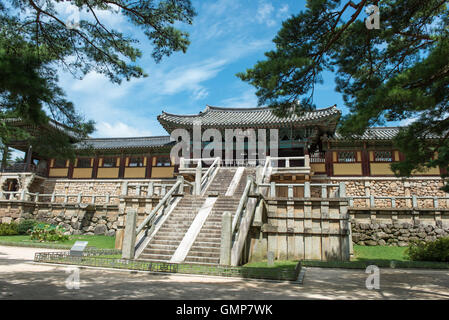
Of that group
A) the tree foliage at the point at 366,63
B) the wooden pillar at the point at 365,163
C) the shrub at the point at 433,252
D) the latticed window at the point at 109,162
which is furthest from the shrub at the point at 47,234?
the wooden pillar at the point at 365,163

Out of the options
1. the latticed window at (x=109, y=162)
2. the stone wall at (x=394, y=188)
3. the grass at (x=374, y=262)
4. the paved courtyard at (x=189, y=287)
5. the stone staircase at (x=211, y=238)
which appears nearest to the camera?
the paved courtyard at (x=189, y=287)

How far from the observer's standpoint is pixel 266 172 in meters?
17.8

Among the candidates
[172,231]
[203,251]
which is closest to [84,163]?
[172,231]

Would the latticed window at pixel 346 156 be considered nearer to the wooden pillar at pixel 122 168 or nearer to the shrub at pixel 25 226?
the wooden pillar at pixel 122 168

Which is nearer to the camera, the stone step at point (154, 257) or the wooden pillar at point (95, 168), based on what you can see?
the stone step at point (154, 257)

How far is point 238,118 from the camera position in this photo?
82.6 ft

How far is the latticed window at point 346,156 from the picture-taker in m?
22.2

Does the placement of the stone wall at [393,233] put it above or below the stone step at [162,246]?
above

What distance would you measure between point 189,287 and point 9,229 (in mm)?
18815

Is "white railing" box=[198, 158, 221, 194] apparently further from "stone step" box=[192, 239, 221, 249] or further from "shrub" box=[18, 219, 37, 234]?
"shrub" box=[18, 219, 37, 234]

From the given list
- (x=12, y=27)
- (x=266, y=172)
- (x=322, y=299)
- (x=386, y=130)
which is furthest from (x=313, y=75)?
(x=386, y=130)

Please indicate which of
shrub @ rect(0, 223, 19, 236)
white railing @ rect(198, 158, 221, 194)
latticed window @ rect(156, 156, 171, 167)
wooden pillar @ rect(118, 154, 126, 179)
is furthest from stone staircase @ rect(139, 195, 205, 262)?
wooden pillar @ rect(118, 154, 126, 179)

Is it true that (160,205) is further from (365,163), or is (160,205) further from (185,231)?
(365,163)

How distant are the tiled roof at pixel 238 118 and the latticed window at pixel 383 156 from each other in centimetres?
492
